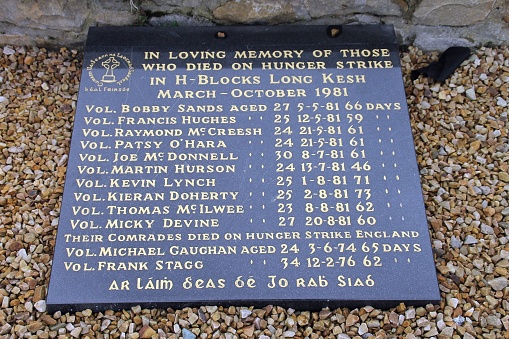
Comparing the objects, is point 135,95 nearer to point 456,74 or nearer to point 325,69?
point 325,69

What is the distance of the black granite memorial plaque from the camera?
263cm

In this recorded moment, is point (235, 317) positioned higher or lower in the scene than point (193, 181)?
lower

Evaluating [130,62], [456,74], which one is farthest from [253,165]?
[456,74]

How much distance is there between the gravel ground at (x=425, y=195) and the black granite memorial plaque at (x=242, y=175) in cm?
9

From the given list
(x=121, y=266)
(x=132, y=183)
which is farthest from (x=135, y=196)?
(x=121, y=266)

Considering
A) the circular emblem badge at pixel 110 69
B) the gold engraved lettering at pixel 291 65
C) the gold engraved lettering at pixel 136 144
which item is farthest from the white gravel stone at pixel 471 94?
the circular emblem badge at pixel 110 69

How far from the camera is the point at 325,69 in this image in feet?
10.5

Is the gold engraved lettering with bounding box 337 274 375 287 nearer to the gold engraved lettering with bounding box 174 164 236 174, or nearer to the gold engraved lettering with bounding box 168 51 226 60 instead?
the gold engraved lettering with bounding box 174 164 236 174

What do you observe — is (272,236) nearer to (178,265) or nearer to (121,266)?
(178,265)

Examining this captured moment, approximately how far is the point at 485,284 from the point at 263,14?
6.03ft

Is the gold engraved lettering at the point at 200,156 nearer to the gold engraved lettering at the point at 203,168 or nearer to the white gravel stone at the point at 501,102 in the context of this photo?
the gold engraved lettering at the point at 203,168

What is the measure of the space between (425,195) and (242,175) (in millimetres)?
940

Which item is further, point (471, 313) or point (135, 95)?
point (135, 95)

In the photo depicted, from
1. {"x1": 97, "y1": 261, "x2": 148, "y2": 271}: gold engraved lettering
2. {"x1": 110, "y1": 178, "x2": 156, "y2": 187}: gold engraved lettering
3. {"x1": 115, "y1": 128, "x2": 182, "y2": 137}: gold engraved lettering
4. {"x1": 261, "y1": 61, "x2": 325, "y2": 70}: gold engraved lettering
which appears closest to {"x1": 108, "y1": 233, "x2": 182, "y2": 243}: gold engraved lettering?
{"x1": 97, "y1": 261, "x2": 148, "y2": 271}: gold engraved lettering
